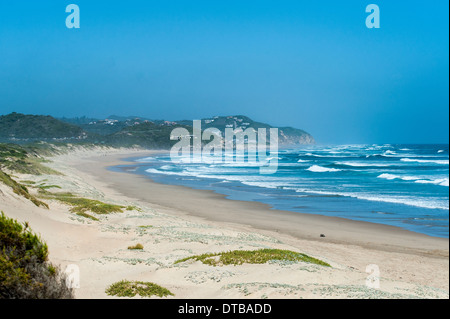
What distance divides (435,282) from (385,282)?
324 cm

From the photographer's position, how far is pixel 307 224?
2147cm

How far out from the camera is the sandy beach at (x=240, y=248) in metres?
8.91

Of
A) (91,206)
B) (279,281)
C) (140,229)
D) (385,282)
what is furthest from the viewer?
(91,206)

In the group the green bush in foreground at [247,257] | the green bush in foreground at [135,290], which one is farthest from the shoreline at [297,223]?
the green bush in foreground at [135,290]

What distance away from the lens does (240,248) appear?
42.7ft

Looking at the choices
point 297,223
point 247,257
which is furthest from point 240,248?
point 297,223

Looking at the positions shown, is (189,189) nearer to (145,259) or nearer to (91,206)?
(91,206)

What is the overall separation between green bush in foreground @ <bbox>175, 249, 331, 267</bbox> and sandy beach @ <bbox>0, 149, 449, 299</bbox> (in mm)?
363

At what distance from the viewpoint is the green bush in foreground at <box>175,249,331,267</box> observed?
1102cm

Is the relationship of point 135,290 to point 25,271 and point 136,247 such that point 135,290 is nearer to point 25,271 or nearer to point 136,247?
point 25,271

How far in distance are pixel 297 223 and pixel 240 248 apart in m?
9.46

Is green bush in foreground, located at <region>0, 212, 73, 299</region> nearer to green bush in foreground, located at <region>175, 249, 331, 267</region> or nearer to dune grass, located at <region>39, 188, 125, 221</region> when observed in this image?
green bush in foreground, located at <region>175, 249, 331, 267</region>

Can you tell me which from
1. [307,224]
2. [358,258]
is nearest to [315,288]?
[358,258]
